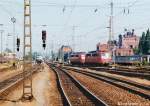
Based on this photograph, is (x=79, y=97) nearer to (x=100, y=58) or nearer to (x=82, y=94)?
(x=82, y=94)

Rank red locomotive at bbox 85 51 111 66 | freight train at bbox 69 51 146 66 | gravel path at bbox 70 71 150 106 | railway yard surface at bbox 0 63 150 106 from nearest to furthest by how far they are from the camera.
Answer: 1. gravel path at bbox 70 71 150 106
2. railway yard surface at bbox 0 63 150 106
3. red locomotive at bbox 85 51 111 66
4. freight train at bbox 69 51 146 66

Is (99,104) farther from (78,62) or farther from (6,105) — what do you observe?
(78,62)

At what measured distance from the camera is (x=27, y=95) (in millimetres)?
23297

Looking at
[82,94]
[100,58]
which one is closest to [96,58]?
[100,58]

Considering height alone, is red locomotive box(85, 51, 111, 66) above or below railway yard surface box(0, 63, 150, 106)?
above

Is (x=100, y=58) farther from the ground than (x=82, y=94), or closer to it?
farther from the ground

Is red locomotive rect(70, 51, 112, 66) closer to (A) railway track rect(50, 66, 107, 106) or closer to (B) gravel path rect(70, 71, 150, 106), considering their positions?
(A) railway track rect(50, 66, 107, 106)

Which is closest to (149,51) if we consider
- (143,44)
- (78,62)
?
(143,44)

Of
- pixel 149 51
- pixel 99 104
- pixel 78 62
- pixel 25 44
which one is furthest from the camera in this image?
pixel 149 51

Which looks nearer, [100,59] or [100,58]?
[100,58]

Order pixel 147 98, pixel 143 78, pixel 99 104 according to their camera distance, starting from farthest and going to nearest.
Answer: pixel 143 78 < pixel 147 98 < pixel 99 104

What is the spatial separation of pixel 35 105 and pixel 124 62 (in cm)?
9471

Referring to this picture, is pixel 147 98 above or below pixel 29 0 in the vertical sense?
below

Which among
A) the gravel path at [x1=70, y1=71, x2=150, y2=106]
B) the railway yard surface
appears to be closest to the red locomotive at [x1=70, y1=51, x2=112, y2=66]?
the railway yard surface
